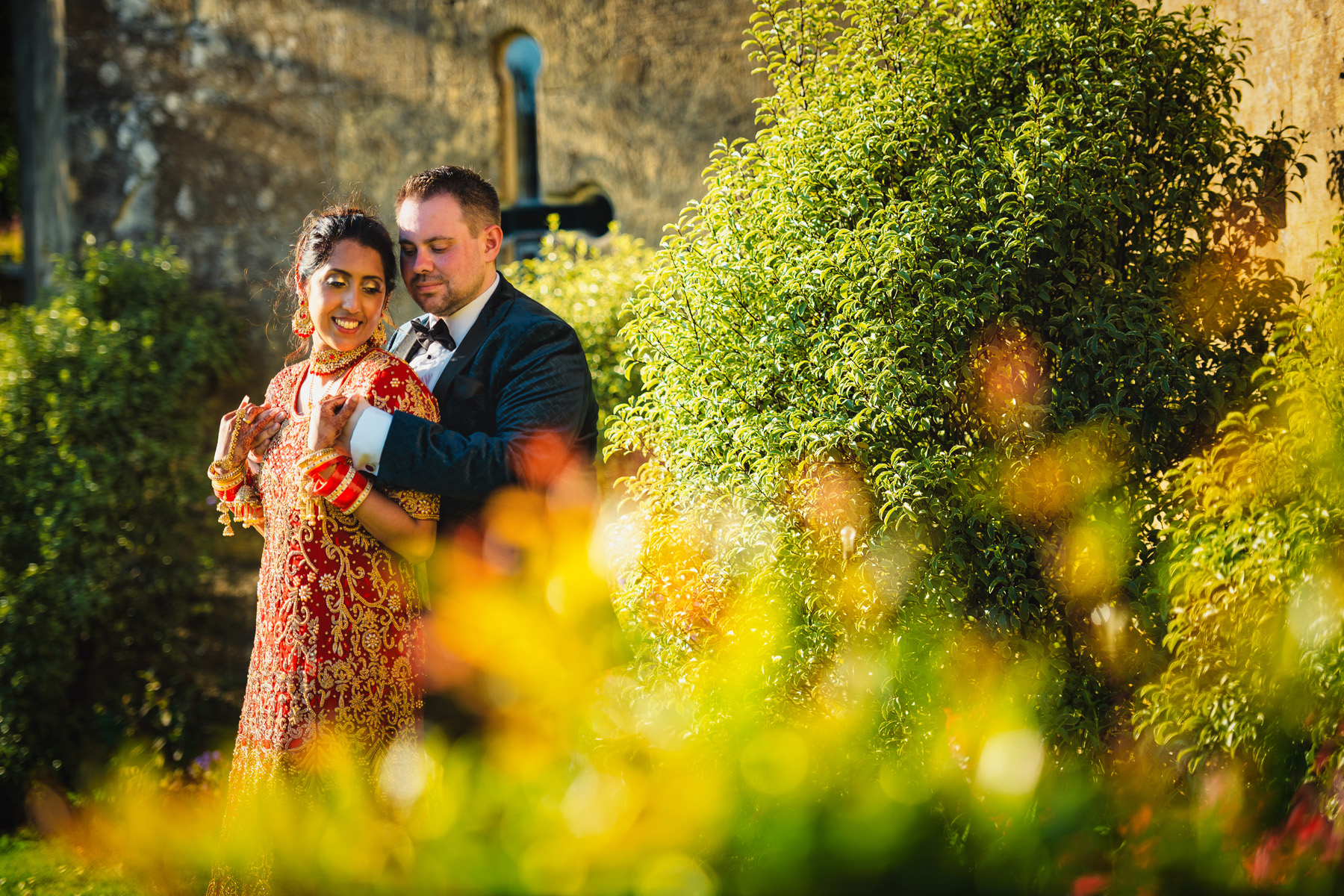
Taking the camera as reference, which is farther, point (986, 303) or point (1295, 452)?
point (986, 303)

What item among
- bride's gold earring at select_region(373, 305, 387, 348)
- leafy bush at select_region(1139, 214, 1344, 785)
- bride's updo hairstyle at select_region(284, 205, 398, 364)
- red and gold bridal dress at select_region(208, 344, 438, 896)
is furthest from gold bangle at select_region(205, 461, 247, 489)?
leafy bush at select_region(1139, 214, 1344, 785)

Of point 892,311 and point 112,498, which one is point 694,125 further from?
point 112,498

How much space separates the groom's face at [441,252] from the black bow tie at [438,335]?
0.04 metres

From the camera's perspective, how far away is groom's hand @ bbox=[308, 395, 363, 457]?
6.41ft

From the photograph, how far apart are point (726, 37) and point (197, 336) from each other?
3181mm

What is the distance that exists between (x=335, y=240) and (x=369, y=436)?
1.54 ft

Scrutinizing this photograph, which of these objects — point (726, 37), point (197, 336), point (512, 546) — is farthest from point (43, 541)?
point (726, 37)

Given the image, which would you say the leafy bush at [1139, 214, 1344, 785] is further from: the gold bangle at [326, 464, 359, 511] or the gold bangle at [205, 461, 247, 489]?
the gold bangle at [205, 461, 247, 489]

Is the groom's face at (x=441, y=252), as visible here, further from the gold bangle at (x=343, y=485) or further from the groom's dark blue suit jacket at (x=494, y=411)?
the gold bangle at (x=343, y=485)

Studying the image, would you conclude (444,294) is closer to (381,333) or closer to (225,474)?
(381,333)

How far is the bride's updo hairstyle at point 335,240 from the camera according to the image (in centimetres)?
214

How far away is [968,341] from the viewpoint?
2.66m

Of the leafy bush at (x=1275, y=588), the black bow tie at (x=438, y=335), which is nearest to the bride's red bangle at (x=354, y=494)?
the black bow tie at (x=438, y=335)

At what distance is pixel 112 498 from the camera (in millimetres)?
4797
